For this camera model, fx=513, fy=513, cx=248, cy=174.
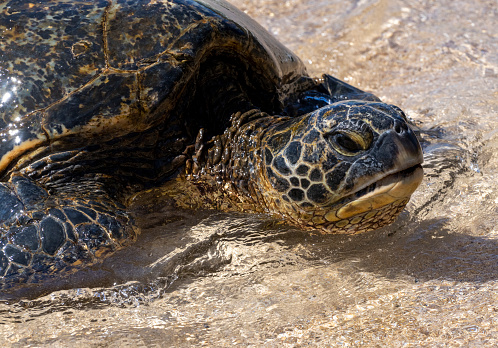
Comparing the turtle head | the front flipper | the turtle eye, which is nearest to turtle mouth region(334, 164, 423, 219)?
the turtle head

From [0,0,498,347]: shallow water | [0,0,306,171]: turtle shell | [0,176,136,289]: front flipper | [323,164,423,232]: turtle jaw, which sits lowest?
[0,0,498,347]: shallow water

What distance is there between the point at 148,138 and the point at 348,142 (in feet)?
3.80

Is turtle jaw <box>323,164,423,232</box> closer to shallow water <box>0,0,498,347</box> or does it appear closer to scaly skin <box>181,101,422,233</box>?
scaly skin <box>181,101,422,233</box>

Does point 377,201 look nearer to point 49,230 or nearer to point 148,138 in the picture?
point 148,138

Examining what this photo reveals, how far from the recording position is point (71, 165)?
284 centimetres

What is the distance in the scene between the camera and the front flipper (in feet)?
7.92

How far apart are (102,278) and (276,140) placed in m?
1.16

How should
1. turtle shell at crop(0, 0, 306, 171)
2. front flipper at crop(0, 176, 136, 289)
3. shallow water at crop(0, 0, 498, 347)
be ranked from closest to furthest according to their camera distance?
shallow water at crop(0, 0, 498, 347) → front flipper at crop(0, 176, 136, 289) → turtle shell at crop(0, 0, 306, 171)

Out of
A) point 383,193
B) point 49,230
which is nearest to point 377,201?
point 383,193

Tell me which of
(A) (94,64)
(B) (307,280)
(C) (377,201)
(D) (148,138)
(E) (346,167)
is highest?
(A) (94,64)

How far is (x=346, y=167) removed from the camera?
8.27ft

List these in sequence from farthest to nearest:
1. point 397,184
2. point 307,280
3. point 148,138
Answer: point 148,138
point 307,280
point 397,184

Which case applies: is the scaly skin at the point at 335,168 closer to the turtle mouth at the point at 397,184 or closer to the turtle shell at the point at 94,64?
the turtle mouth at the point at 397,184

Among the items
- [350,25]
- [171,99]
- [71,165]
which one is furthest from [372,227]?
[350,25]
